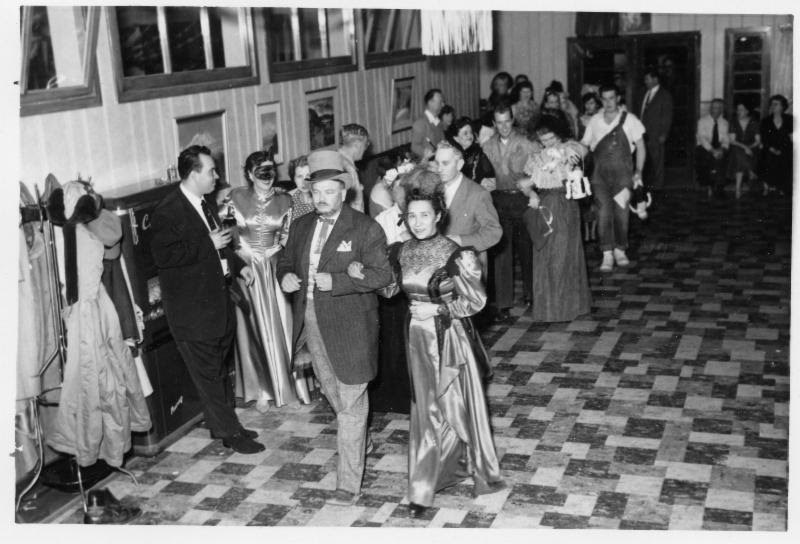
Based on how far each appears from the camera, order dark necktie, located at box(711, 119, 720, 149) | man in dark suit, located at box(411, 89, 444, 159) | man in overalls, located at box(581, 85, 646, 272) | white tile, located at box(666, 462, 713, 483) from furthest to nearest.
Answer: dark necktie, located at box(711, 119, 720, 149), man in dark suit, located at box(411, 89, 444, 159), man in overalls, located at box(581, 85, 646, 272), white tile, located at box(666, 462, 713, 483)

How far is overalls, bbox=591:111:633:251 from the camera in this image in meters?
8.17

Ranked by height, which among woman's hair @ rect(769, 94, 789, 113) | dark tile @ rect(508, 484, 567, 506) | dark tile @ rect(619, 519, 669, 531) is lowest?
dark tile @ rect(619, 519, 669, 531)

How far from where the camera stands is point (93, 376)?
4.35m

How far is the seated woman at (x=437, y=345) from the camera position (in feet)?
13.2

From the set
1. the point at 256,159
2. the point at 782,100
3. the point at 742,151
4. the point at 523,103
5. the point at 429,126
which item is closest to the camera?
the point at 256,159

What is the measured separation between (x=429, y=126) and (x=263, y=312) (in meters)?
4.15

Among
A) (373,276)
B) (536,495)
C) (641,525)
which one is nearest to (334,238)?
(373,276)

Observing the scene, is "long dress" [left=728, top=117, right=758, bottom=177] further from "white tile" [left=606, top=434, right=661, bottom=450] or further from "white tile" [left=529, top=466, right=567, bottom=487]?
"white tile" [left=529, top=466, right=567, bottom=487]

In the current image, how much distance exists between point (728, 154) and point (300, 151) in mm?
6804

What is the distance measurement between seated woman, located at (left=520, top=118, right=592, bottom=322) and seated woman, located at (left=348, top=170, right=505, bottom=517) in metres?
2.85

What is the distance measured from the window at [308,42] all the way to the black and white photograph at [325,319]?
0.09 ft

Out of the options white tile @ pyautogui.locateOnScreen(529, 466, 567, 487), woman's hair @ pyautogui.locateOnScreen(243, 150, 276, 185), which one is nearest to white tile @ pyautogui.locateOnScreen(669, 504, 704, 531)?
white tile @ pyautogui.locateOnScreen(529, 466, 567, 487)

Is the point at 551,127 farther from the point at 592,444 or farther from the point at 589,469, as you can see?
the point at 589,469

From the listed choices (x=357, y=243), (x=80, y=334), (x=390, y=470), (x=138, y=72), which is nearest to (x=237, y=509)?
(x=390, y=470)
